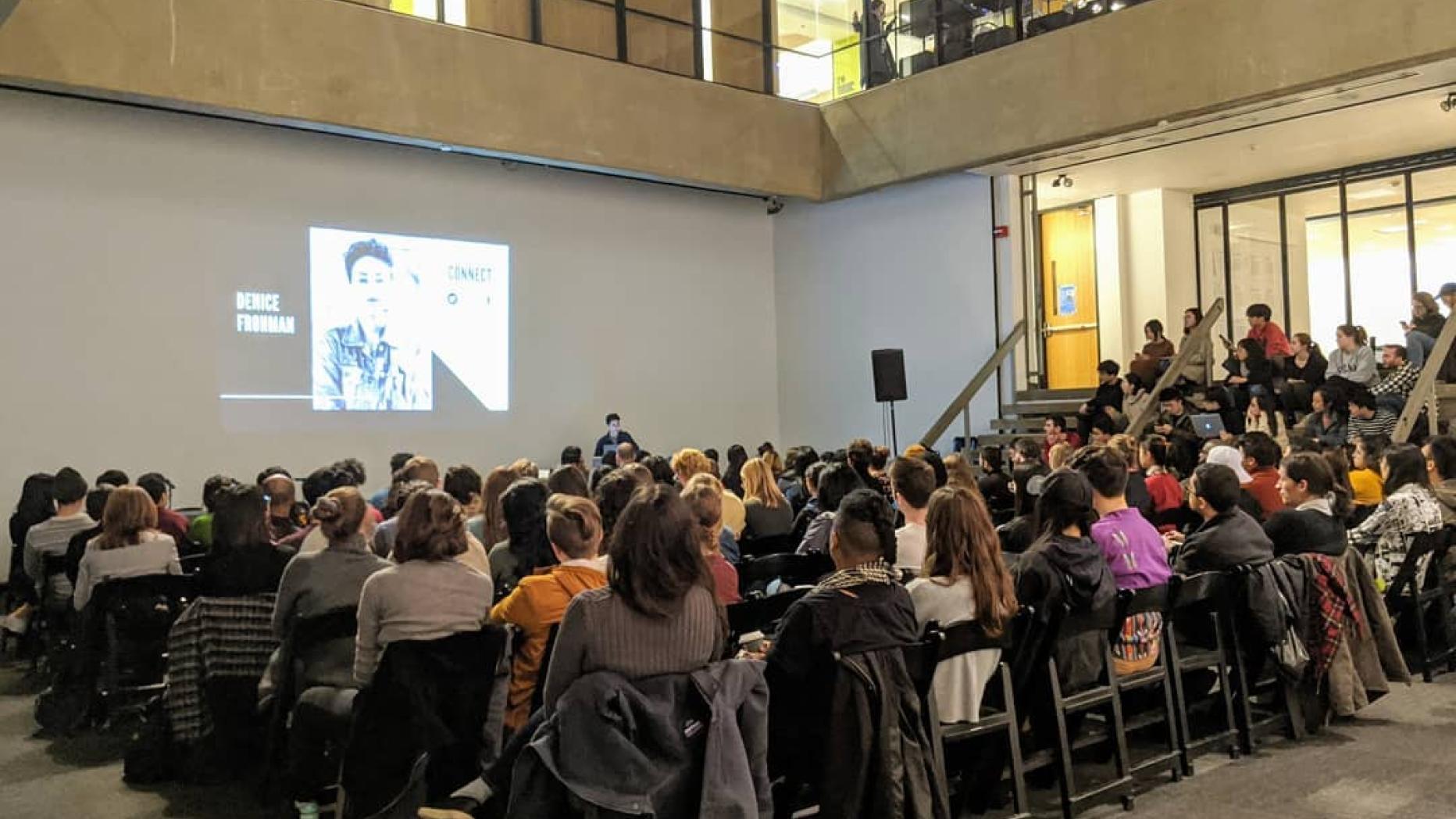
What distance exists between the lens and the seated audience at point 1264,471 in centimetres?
582

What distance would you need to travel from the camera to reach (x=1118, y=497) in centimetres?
432

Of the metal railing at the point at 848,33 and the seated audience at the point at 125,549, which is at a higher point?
the metal railing at the point at 848,33

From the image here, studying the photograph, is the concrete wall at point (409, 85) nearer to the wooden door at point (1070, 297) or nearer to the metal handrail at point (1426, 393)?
the wooden door at point (1070, 297)

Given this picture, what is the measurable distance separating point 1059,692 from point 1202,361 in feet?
31.7

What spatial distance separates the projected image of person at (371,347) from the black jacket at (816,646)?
8.71 meters

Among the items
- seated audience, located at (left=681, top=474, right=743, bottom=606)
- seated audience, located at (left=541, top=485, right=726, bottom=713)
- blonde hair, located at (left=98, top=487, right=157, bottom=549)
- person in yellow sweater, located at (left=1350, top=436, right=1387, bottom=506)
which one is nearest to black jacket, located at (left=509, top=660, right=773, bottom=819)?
seated audience, located at (left=541, top=485, right=726, bottom=713)

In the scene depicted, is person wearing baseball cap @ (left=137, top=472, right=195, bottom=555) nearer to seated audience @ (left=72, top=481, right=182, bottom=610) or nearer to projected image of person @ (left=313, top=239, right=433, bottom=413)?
Result: seated audience @ (left=72, top=481, right=182, bottom=610)

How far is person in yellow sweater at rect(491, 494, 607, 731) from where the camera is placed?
134 inches

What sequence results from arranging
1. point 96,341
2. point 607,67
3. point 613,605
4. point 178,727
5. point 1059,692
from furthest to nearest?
1. point 607,67
2. point 96,341
3. point 178,727
4. point 1059,692
5. point 613,605

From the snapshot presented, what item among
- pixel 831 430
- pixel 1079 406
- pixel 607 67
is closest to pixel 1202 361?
pixel 1079 406

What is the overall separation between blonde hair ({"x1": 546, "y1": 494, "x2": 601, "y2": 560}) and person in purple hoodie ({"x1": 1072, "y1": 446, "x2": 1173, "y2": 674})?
1.83 metres

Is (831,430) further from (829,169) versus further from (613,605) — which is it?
(613,605)

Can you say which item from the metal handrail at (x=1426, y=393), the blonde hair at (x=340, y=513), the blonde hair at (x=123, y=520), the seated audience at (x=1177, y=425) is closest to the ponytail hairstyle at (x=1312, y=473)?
the seated audience at (x=1177, y=425)

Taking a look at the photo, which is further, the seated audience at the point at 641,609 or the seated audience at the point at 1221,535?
the seated audience at the point at 1221,535
